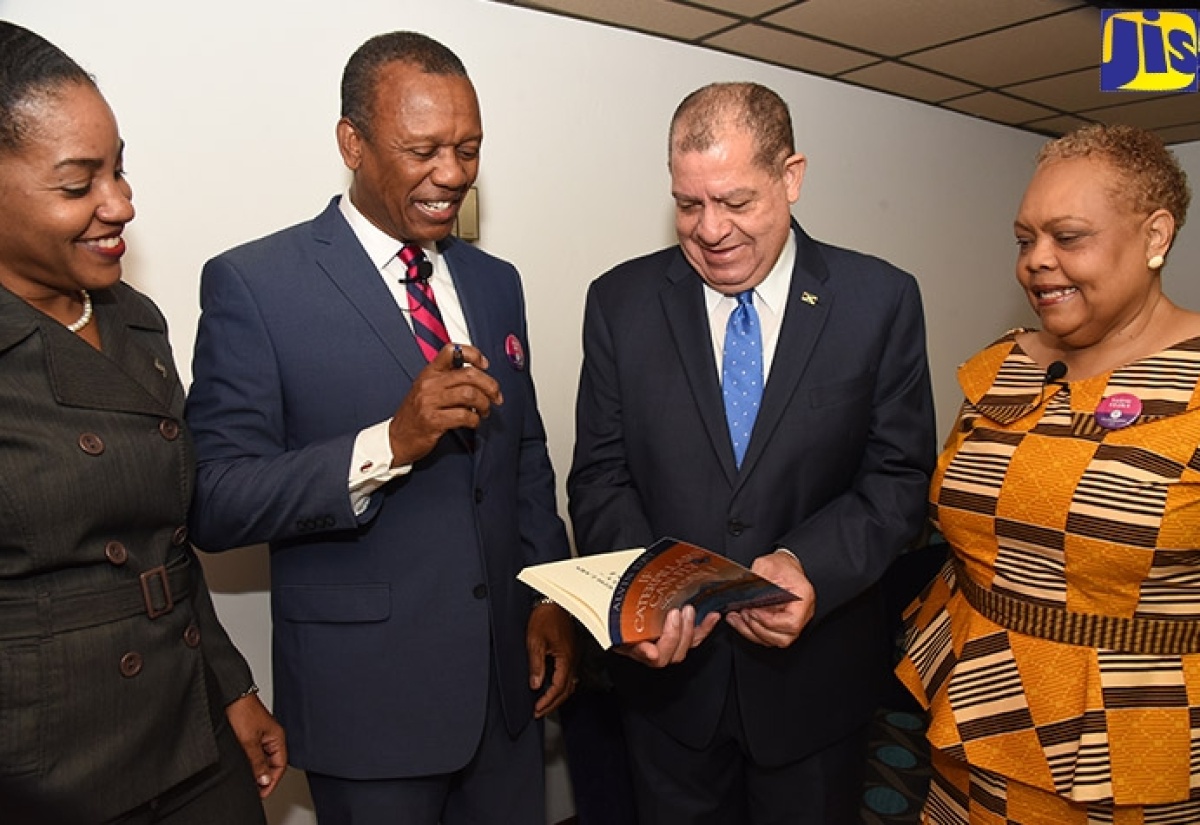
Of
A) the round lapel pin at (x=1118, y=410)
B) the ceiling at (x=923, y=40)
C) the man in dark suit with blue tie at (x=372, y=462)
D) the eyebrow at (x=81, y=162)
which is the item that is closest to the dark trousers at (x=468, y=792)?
the man in dark suit with blue tie at (x=372, y=462)

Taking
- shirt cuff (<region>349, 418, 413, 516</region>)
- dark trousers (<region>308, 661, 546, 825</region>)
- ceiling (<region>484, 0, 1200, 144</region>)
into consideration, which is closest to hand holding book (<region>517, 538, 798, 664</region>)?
shirt cuff (<region>349, 418, 413, 516</region>)

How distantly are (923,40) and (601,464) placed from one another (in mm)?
2087

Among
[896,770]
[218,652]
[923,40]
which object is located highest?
[923,40]

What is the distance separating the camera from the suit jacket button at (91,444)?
1.13 m

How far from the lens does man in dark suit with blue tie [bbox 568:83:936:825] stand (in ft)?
5.17

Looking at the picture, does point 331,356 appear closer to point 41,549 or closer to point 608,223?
point 41,549

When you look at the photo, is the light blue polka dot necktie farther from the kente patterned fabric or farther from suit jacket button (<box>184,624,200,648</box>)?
suit jacket button (<box>184,624,200,648</box>)

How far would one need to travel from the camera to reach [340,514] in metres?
1.35

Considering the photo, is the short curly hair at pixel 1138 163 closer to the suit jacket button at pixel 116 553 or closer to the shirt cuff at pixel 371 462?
the shirt cuff at pixel 371 462

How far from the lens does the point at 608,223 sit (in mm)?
2686

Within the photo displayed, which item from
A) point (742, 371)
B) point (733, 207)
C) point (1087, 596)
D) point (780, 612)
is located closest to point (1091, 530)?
point (1087, 596)

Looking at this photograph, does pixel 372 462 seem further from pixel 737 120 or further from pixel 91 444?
pixel 737 120

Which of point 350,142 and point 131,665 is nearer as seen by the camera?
point 131,665

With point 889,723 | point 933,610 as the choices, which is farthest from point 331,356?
point 889,723
